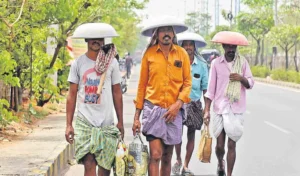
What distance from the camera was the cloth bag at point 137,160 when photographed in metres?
6.68

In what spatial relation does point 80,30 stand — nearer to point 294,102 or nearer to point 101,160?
point 101,160

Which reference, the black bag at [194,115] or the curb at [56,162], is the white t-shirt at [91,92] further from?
the black bag at [194,115]

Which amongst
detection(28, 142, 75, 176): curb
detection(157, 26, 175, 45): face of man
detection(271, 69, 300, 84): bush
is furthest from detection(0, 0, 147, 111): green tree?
detection(271, 69, 300, 84): bush

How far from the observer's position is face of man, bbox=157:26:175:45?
6.96 metres

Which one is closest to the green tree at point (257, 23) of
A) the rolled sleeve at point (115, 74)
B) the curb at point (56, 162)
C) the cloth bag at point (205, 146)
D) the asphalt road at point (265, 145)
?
the asphalt road at point (265, 145)

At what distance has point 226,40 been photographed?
26.2 feet

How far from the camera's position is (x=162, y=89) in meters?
6.95

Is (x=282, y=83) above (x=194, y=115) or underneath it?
underneath

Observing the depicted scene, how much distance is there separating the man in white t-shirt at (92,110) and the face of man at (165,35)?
0.54 m

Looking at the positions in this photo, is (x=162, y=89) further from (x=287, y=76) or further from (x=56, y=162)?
(x=287, y=76)

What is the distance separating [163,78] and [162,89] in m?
0.10

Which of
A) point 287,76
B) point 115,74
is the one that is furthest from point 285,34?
point 115,74

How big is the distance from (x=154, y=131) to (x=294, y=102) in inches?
702

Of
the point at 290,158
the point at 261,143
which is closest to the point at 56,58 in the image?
the point at 261,143
